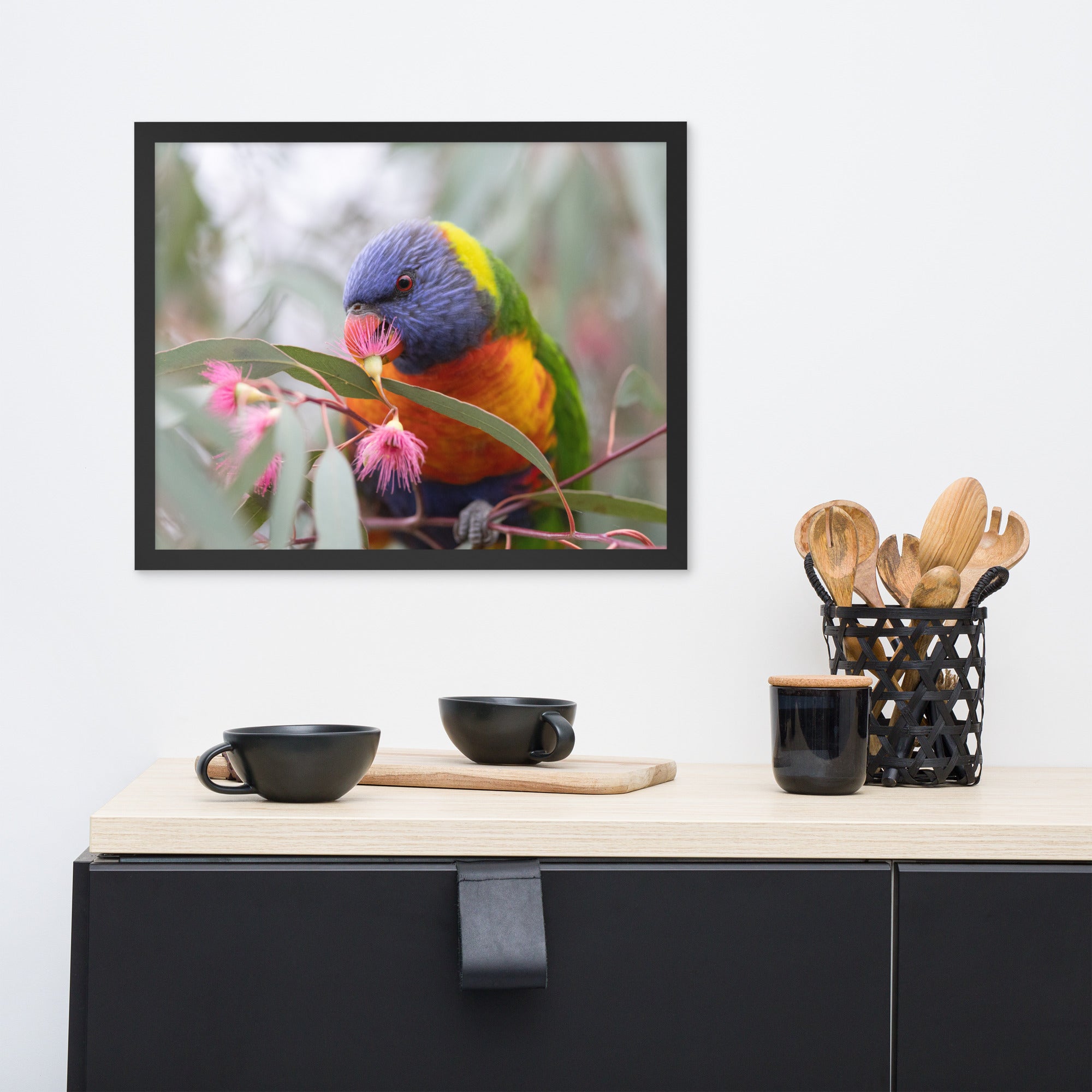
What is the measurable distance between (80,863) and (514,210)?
84 centimetres

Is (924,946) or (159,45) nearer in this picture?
(924,946)

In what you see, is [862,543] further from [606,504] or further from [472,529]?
[472,529]

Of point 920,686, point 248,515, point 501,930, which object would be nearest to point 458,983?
point 501,930

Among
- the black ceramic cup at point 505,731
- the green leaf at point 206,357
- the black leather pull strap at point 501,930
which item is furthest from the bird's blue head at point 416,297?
the black leather pull strap at point 501,930

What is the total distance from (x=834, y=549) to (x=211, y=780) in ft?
2.15

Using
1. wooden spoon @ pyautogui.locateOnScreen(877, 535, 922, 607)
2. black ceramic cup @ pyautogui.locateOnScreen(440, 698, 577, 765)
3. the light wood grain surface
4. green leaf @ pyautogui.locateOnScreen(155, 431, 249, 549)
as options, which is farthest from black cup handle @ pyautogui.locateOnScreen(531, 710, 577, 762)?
green leaf @ pyautogui.locateOnScreen(155, 431, 249, 549)

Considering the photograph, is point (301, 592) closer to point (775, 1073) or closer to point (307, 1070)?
point (307, 1070)

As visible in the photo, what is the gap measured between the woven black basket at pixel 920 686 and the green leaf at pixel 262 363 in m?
0.61

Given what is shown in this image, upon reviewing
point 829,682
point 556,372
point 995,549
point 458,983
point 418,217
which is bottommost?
point 458,983

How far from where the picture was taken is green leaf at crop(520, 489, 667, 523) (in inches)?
49.3

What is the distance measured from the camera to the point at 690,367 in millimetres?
1269

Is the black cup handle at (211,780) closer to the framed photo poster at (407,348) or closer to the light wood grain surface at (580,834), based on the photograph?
the light wood grain surface at (580,834)

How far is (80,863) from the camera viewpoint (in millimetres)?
844

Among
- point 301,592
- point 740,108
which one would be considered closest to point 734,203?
point 740,108
